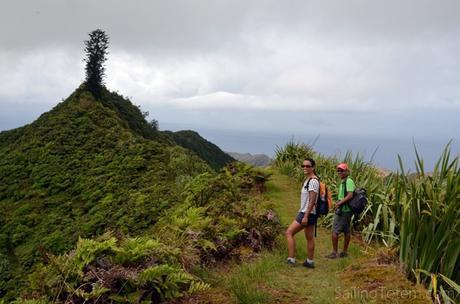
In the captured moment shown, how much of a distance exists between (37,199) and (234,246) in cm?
1993

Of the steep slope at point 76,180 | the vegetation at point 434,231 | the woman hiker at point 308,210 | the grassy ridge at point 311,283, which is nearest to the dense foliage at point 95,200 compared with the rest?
the steep slope at point 76,180

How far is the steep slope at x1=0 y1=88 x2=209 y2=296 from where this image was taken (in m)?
20.0

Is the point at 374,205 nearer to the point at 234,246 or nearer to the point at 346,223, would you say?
the point at 346,223

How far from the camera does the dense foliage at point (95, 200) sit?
17.8ft

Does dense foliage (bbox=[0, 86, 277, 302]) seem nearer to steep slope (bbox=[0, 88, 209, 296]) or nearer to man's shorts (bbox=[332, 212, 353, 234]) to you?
steep slope (bbox=[0, 88, 209, 296])

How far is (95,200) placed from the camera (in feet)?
77.6

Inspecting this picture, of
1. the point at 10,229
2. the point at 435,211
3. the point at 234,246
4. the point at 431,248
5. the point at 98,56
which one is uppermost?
the point at 98,56

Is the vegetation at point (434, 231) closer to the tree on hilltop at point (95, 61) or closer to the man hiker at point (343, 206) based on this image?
the man hiker at point (343, 206)

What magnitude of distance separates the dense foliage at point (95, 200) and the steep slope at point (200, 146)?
25.8 m

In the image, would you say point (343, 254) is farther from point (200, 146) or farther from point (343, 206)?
point (200, 146)

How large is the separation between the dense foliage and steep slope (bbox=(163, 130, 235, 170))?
25.8 metres

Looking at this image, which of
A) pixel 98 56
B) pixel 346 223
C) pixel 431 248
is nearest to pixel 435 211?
pixel 431 248

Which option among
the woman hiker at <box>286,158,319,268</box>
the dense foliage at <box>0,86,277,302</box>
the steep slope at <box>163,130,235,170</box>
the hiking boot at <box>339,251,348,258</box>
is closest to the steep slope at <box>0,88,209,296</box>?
the dense foliage at <box>0,86,277,302</box>

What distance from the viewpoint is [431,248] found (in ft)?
19.5
